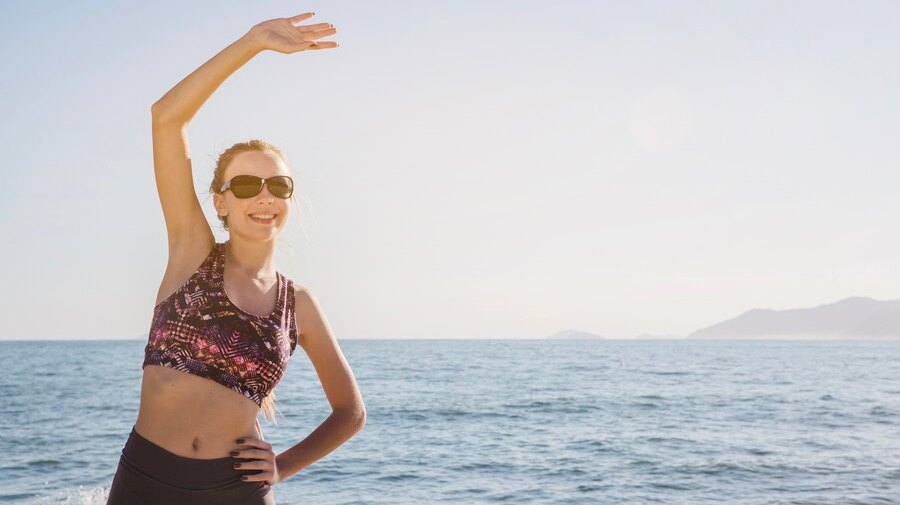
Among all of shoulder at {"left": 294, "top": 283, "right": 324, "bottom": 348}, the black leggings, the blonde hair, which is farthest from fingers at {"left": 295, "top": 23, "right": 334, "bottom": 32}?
the black leggings

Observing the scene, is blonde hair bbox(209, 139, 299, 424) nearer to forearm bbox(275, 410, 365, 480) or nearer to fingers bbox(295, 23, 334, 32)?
forearm bbox(275, 410, 365, 480)

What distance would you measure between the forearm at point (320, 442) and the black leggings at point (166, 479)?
0.75 ft

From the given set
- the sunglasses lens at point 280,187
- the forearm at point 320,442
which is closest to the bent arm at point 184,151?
the sunglasses lens at point 280,187

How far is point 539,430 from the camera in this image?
24438mm

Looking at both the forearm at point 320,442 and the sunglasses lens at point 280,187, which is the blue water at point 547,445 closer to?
the forearm at point 320,442

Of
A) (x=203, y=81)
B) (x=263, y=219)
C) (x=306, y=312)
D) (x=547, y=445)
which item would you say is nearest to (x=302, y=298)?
(x=306, y=312)

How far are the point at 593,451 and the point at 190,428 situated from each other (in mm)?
18392

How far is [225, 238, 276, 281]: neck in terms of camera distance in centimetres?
298

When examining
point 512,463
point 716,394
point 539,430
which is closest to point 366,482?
point 512,463

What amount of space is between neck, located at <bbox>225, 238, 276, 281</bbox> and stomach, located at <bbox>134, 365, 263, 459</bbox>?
427 millimetres

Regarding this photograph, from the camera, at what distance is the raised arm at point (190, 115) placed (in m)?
2.84

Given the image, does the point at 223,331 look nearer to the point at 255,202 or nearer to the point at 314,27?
the point at 255,202

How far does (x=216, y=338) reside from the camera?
2.72 m

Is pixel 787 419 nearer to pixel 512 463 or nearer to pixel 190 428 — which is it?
pixel 512 463
